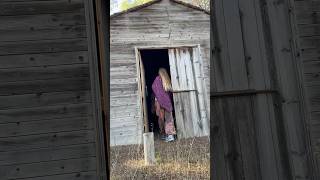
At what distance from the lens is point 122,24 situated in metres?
5.30

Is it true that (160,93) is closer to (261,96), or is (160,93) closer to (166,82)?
(166,82)

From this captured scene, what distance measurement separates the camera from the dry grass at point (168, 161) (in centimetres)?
413

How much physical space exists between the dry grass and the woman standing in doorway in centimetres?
14

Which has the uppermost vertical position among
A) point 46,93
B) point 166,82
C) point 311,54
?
point 311,54

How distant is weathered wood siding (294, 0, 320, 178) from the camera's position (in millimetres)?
4047

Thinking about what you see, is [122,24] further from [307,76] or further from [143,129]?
[307,76]

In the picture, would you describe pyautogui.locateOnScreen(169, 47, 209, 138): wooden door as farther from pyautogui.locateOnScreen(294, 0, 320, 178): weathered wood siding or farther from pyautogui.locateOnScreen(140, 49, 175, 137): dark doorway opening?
pyautogui.locateOnScreen(294, 0, 320, 178): weathered wood siding

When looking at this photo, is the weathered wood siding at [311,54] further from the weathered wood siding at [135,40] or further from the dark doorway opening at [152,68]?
the dark doorway opening at [152,68]

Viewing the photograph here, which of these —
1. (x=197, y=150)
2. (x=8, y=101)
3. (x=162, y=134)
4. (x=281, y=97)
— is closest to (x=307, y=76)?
(x=281, y=97)

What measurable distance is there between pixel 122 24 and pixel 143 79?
77 centimetres

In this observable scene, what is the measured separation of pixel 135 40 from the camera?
559 cm

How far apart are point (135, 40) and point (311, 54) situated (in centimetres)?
239

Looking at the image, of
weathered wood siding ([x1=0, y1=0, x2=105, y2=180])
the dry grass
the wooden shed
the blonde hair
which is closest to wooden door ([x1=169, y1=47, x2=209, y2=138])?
the blonde hair

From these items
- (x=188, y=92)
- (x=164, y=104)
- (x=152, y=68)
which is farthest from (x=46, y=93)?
(x=188, y=92)
